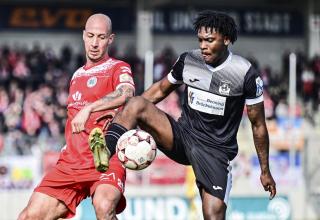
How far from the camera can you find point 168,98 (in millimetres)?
23047

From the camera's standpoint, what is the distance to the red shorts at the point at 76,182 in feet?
30.1

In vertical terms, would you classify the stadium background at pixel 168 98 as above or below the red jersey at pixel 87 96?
below

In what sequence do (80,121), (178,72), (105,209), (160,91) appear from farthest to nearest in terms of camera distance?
(160,91)
(178,72)
(105,209)
(80,121)

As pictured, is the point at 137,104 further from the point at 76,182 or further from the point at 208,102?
the point at 76,182

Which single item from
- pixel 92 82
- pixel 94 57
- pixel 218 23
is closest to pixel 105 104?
pixel 92 82

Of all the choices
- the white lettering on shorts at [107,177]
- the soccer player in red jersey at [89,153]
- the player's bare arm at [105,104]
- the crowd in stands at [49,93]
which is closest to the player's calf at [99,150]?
the player's bare arm at [105,104]

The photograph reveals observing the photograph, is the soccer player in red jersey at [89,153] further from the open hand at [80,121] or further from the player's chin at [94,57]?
the open hand at [80,121]

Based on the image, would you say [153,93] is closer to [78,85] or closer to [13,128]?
[78,85]

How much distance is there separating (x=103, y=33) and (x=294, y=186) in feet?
34.9

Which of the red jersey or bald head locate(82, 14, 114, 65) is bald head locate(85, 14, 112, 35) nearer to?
bald head locate(82, 14, 114, 65)

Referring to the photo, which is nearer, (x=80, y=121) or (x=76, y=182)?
(x=80, y=121)

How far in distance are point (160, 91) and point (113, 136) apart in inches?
45.1

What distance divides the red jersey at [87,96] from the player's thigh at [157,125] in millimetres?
312

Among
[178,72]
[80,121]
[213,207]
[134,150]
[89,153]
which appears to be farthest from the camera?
[178,72]
